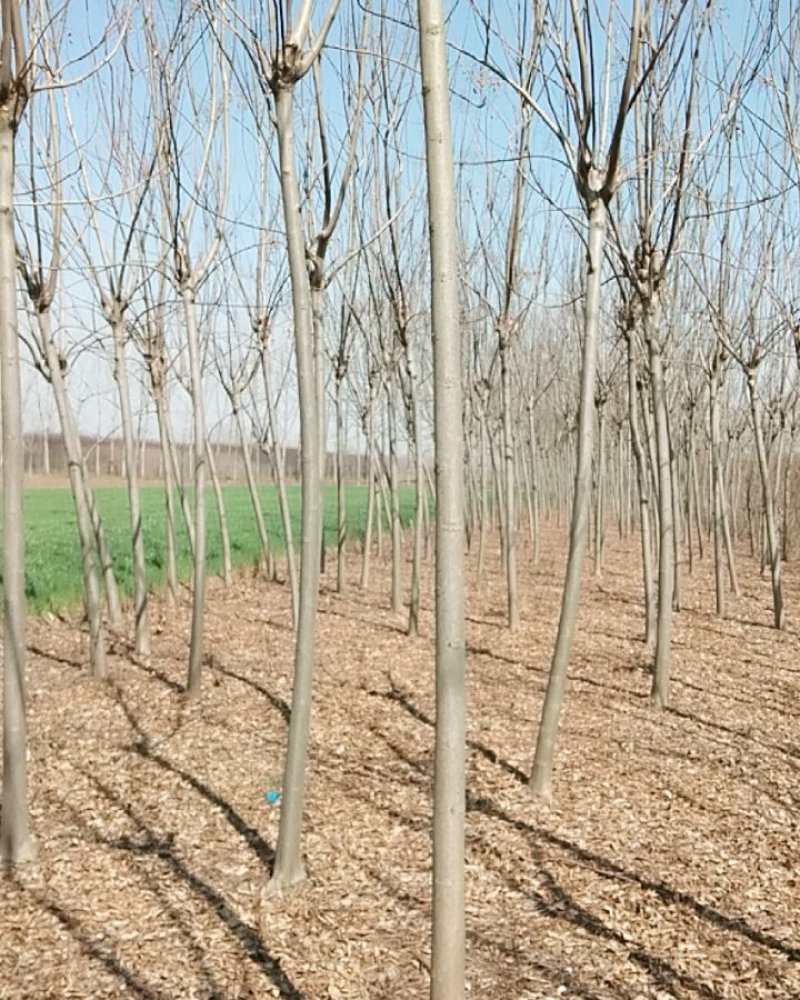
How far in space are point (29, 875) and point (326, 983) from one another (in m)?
1.47

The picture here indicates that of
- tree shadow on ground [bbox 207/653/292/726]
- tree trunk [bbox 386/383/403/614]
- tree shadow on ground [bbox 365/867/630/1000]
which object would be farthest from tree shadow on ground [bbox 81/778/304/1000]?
tree trunk [bbox 386/383/403/614]

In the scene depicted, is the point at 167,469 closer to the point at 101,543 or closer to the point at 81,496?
the point at 101,543

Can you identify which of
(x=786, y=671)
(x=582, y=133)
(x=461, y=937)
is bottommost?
(x=786, y=671)

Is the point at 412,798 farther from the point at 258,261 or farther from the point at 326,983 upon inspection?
the point at 258,261

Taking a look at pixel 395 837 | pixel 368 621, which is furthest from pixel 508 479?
pixel 395 837

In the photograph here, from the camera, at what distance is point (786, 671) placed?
23.6 ft

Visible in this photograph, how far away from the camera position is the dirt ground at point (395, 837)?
285cm

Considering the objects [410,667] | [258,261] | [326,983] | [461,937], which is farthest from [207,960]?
[258,261]

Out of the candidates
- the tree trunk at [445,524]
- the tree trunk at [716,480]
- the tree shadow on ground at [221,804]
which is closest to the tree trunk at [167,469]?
the tree shadow on ground at [221,804]

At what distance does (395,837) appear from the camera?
3.87 metres

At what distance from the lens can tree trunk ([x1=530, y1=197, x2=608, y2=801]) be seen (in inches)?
163

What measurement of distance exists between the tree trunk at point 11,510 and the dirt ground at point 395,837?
476 mm

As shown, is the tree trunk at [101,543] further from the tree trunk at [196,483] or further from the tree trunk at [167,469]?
the tree trunk at [167,469]

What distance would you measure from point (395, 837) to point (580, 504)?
179cm
